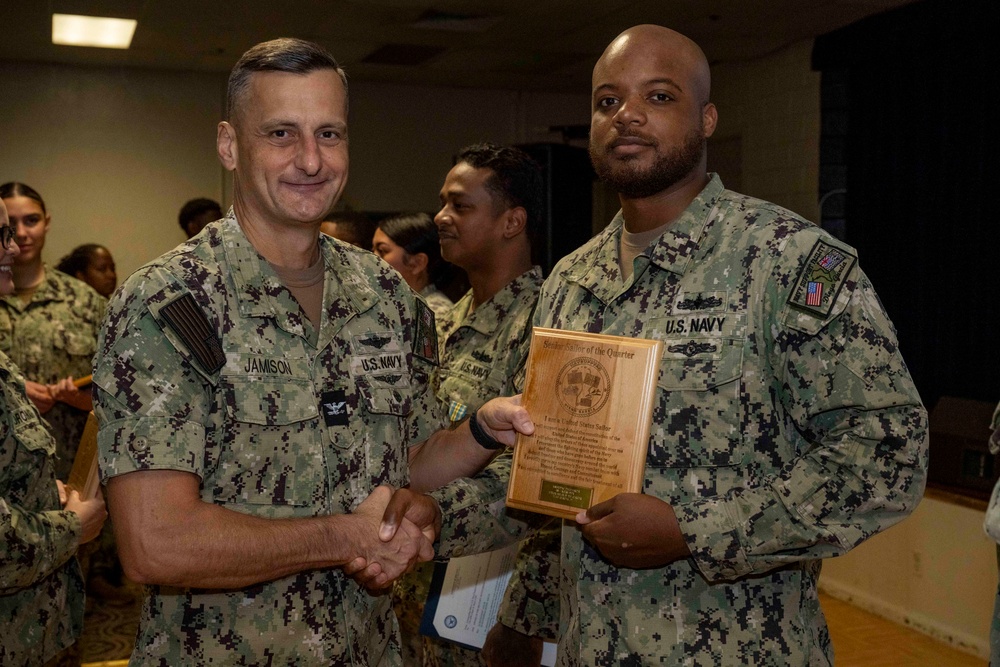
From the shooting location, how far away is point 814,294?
5.93 feet


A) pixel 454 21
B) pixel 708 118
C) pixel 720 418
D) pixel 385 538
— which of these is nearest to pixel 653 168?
pixel 708 118

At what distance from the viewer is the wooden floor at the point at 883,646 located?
4.58 metres

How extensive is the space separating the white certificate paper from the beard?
3.76ft

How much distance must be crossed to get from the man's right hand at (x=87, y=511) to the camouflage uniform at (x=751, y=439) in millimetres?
1007

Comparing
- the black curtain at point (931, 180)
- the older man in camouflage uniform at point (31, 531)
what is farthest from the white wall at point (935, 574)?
the older man in camouflage uniform at point (31, 531)

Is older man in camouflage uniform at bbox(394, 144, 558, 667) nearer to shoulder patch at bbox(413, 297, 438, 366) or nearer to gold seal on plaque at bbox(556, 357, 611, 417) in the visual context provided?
shoulder patch at bbox(413, 297, 438, 366)

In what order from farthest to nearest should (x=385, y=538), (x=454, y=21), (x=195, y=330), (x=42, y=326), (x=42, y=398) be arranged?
(x=454, y=21), (x=42, y=326), (x=42, y=398), (x=385, y=538), (x=195, y=330)

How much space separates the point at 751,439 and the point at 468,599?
1133 millimetres

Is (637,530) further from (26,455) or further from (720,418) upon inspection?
(26,455)

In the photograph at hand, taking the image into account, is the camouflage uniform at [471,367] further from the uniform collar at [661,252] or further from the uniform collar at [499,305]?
the uniform collar at [661,252]

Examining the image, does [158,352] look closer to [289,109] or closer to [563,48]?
[289,109]

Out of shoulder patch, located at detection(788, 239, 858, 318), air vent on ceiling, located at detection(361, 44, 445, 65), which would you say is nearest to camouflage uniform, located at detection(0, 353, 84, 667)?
shoulder patch, located at detection(788, 239, 858, 318)

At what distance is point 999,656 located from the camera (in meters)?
2.30

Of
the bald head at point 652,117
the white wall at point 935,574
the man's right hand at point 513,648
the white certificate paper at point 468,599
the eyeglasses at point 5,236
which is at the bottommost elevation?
the white wall at point 935,574
